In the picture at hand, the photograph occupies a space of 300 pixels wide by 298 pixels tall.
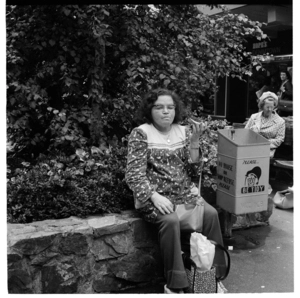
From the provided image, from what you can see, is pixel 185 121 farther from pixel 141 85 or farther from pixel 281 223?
pixel 281 223

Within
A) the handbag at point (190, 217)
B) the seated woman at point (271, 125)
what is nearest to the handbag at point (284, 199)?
the seated woman at point (271, 125)

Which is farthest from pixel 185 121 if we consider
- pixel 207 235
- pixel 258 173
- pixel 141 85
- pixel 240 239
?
pixel 207 235

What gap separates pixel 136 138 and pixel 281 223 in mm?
2535

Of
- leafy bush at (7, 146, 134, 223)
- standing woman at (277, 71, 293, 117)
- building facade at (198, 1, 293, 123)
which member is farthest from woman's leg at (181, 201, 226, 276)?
building facade at (198, 1, 293, 123)

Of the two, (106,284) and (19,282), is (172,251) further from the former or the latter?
(19,282)

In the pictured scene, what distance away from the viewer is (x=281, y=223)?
4574 millimetres

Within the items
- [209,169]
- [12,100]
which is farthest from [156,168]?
[12,100]

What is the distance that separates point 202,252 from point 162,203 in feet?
1.55

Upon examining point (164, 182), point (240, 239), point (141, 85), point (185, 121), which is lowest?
point (240, 239)

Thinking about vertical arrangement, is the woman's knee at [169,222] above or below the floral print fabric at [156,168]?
below

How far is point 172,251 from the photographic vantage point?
9.05ft

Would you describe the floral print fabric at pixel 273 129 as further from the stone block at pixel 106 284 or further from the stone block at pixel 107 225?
the stone block at pixel 106 284

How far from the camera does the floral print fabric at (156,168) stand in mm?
2932

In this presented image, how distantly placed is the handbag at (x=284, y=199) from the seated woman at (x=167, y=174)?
7.43 ft
